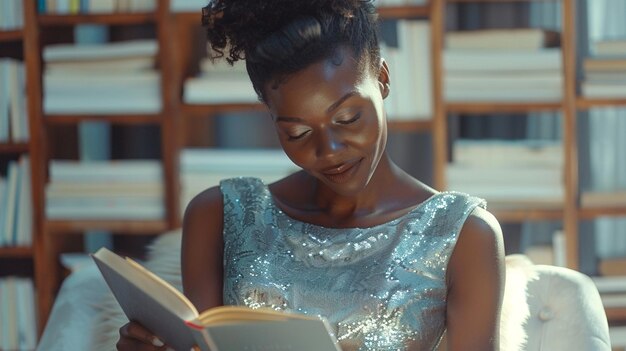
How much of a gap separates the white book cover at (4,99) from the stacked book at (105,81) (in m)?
0.15

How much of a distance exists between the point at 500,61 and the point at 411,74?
0.27 metres

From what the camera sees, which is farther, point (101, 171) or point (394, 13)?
point (101, 171)

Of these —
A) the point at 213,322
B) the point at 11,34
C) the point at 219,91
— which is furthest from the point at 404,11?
the point at 213,322

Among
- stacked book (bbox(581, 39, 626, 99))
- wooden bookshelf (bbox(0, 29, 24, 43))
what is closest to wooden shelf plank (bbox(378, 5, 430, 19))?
stacked book (bbox(581, 39, 626, 99))

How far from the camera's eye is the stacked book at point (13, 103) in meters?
3.21

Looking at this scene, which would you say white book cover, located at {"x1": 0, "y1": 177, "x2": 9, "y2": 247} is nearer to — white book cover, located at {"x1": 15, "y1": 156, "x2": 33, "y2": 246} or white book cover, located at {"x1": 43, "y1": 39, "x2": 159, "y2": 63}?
white book cover, located at {"x1": 15, "y1": 156, "x2": 33, "y2": 246}

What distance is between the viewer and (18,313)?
3.31m

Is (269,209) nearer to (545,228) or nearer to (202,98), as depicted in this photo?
(202,98)

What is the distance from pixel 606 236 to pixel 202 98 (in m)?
1.34

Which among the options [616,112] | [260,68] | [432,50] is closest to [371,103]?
[260,68]

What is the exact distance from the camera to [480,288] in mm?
1494

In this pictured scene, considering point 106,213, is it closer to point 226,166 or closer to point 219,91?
point 226,166

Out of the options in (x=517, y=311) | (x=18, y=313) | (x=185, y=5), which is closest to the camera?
(x=517, y=311)

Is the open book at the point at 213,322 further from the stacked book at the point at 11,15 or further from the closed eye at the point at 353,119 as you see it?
the stacked book at the point at 11,15
